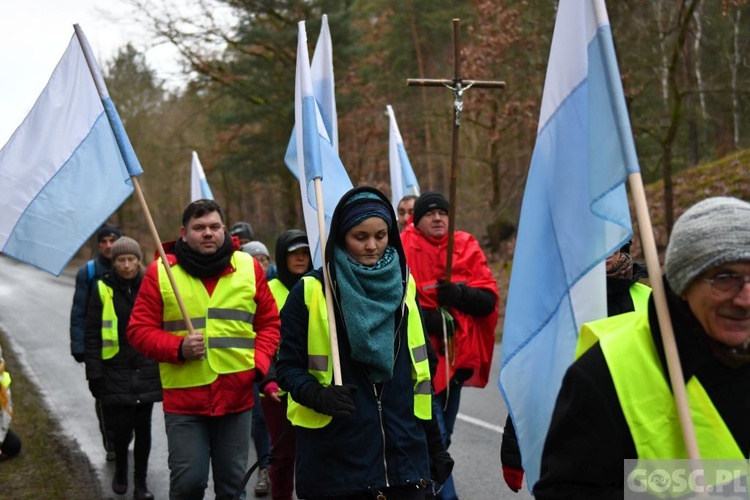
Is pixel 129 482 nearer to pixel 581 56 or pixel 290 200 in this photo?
pixel 581 56

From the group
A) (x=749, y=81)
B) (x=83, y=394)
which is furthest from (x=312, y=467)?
(x=749, y=81)

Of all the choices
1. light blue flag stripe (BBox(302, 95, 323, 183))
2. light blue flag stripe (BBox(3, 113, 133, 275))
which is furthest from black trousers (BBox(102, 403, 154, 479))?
light blue flag stripe (BBox(302, 95, 323, 183))

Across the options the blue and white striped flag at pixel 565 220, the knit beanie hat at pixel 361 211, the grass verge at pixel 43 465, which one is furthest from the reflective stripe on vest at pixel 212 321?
the grass verge at pixel 43 465

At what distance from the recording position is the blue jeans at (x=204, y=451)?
201 inches

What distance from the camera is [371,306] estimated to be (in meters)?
3.87

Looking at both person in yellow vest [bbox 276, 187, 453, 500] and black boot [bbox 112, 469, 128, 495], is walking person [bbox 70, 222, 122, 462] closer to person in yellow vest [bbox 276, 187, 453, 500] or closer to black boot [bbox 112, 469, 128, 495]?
black boot [bbox 112, 469, 128, 495]

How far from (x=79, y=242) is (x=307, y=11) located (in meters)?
24.4

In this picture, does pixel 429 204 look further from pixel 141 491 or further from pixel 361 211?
pixel 141 491

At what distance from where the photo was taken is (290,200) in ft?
105

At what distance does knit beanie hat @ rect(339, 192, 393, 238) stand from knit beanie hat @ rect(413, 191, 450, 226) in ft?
7.46

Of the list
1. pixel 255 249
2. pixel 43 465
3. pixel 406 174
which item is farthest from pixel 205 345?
pixel 406 174

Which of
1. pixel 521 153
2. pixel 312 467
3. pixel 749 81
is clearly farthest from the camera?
pixel 521 153

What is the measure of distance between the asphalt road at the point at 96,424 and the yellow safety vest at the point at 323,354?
2.87m

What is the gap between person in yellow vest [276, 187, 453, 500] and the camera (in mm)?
3789
